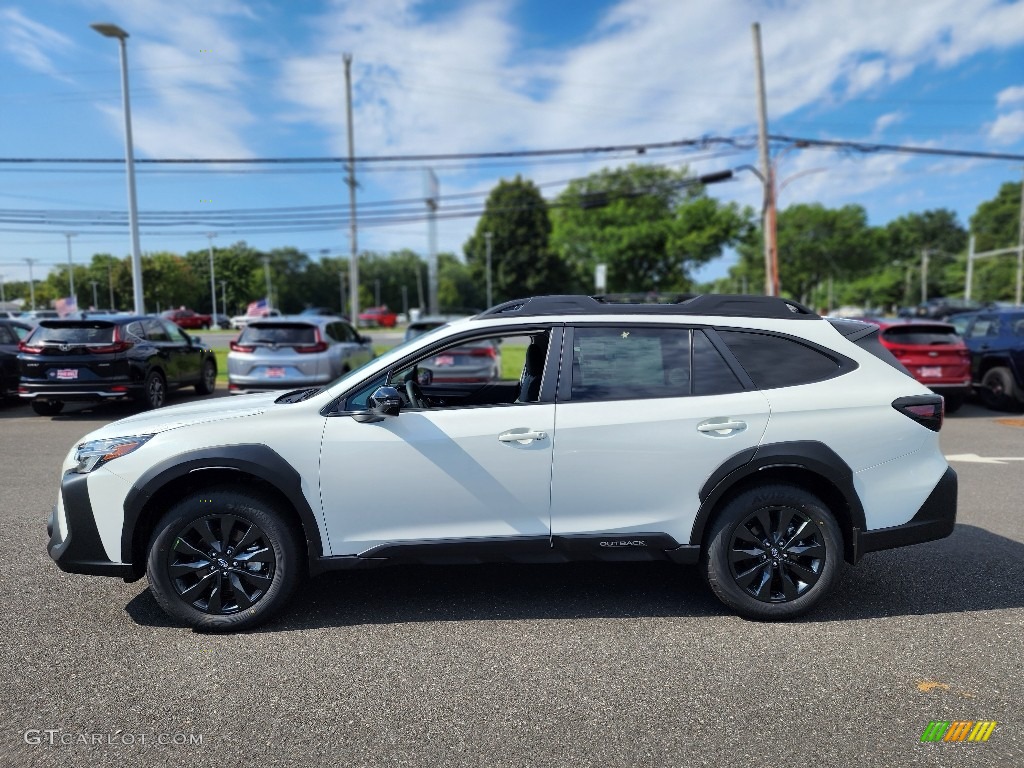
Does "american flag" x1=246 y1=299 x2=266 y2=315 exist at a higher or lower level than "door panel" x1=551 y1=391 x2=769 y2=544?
higher

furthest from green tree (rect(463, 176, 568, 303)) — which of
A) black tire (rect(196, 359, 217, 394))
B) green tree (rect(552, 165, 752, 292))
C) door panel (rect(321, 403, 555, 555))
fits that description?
door panel (rect(321, 403, 555, 555))

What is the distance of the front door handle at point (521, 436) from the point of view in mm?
3453

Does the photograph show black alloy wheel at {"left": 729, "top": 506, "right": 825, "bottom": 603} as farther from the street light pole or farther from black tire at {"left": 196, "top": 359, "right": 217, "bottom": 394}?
the street light pole

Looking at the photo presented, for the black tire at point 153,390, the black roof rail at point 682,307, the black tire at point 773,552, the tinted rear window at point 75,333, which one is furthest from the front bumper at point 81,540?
the tinted rear window at point 75,333

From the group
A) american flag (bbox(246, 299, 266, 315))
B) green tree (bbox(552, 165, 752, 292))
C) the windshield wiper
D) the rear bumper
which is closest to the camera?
the rear bumper

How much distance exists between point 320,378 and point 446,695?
878 centimetres

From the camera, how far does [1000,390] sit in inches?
451

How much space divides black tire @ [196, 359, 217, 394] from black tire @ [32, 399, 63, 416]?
2491 mm

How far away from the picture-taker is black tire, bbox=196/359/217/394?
13.6 meters

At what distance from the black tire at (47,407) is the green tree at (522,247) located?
55.1 meters

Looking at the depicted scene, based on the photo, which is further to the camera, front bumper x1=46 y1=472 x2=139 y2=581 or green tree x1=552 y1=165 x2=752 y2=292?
green tree x1=552 y1=165 x2=752 y2=292

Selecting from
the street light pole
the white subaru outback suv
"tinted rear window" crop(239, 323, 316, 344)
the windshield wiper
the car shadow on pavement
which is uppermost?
the street light pole

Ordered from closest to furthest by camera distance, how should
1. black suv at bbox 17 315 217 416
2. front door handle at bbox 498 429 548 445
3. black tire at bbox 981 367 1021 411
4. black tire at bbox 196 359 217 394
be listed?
front door handle at bbox 498 429 548 445
black suv at bbox 17 315 217 416
black tire at bbox 981 367 1021 411
black tire at bbox 196 359 217 394

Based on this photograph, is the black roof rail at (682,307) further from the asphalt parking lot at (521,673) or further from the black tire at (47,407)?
the black tire at (47,407)
